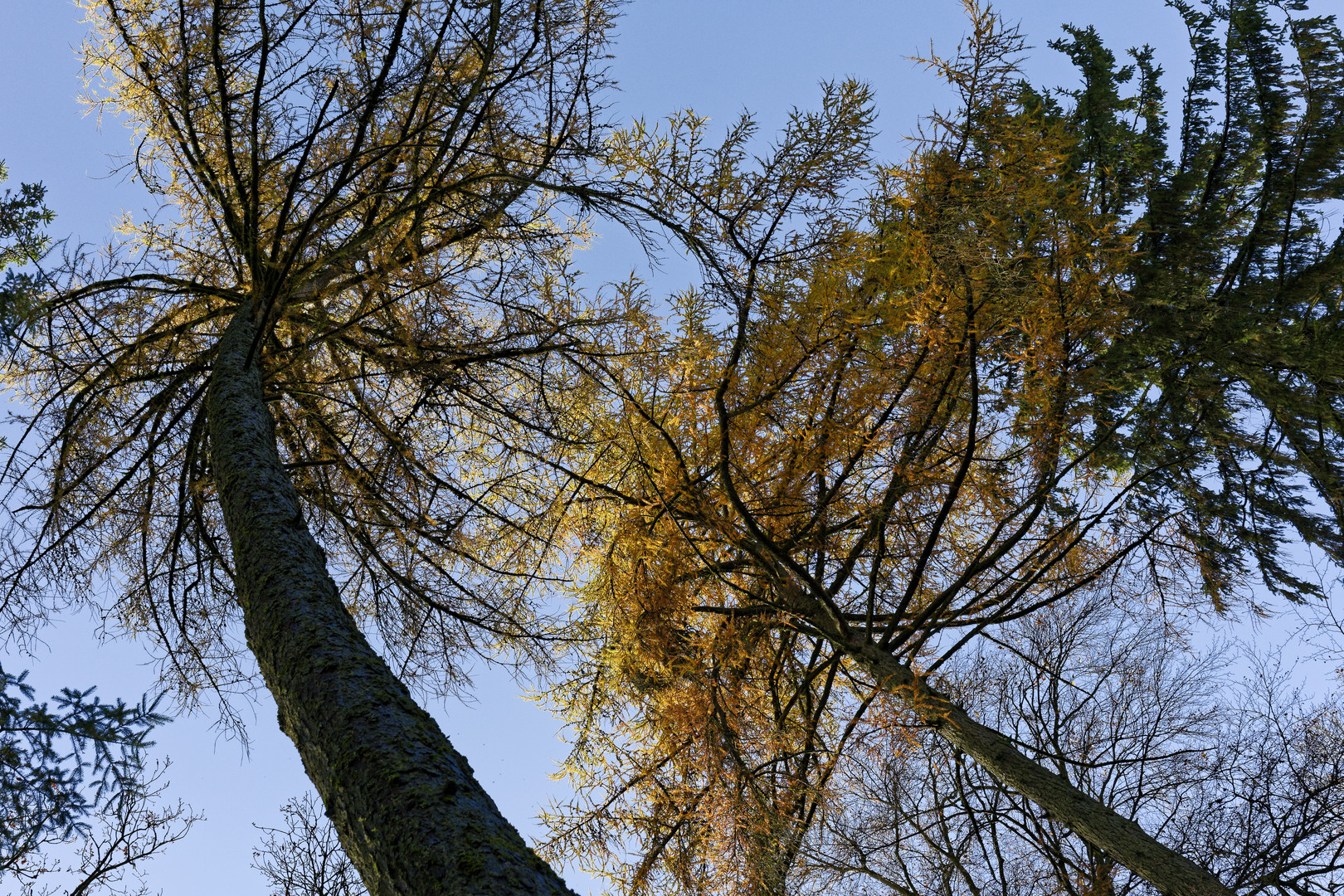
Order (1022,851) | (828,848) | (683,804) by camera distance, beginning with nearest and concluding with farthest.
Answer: (683,804) → (828,848) → (1022,851)

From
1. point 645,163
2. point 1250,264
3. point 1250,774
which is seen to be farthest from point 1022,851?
point 645,163

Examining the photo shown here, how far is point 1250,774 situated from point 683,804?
5.31 metres

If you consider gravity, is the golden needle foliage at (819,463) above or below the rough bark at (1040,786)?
above

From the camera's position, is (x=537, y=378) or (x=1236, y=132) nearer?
(x=537, y=378)

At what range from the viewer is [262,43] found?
381 centimetres

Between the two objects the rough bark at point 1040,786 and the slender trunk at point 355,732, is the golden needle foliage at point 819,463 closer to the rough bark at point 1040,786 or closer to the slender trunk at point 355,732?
the rough bark at point 1040,786

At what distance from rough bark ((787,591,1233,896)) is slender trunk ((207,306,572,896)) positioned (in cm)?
292

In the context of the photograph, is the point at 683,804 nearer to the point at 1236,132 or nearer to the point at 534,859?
the point at 534,859

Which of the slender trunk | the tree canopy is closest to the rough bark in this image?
the tree canopy

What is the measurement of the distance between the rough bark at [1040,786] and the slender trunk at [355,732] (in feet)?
9.57

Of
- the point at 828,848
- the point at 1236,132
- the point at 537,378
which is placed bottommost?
the point at 828,848

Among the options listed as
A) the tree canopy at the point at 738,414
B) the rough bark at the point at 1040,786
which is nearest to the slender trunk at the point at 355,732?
the tree canopy at the point at 738,414

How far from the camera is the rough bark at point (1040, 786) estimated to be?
3438mm

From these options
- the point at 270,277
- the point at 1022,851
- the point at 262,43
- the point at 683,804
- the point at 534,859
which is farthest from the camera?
the point at 1022,851
